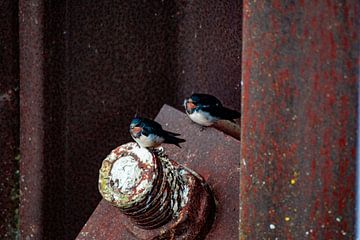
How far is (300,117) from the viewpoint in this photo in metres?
1.20

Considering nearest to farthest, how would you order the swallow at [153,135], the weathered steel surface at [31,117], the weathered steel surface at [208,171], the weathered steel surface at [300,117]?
the weathered steel surface at [300,117] < the weathered steel surface at [208,171] < the swallow at [153,135] < the weathered steel surface at [31,117]

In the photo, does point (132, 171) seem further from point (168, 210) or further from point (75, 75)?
point (75, 75)

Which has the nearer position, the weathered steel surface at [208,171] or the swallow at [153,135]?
the weathered steel surface at [208,171]

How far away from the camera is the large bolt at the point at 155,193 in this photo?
163cm

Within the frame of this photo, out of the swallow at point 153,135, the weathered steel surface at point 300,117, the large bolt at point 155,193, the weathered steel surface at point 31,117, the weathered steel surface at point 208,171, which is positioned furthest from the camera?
the weathered steel surface at point 31,117

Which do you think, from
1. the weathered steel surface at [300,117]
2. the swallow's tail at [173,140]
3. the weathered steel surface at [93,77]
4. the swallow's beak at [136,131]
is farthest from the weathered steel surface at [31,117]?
the weathered steel surface at [300,117]

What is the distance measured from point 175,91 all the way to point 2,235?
628 millimetres

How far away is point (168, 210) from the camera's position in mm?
1704

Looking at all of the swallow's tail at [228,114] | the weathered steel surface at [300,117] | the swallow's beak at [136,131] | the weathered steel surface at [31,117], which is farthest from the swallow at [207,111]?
the weathered steel surface at [300,117]

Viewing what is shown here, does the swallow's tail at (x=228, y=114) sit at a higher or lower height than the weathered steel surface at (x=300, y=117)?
lower

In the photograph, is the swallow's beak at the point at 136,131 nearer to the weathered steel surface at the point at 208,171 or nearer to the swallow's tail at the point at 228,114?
the weathered steel surface at the point at 208,171

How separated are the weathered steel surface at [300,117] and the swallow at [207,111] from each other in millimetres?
650

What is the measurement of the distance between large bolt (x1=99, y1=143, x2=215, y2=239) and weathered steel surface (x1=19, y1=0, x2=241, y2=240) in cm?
46

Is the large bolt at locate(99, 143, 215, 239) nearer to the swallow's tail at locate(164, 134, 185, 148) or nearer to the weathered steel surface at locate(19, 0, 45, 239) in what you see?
the swallow's tail at locate(164, 134, 185, 148)
